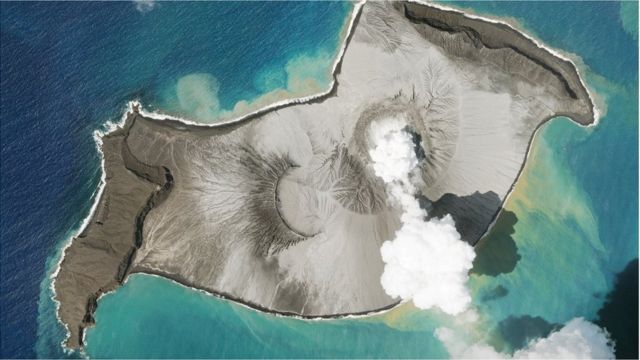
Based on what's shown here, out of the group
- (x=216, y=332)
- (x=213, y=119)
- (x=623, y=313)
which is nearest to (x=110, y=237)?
(x=216, y=332)

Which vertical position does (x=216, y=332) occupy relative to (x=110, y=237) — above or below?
below

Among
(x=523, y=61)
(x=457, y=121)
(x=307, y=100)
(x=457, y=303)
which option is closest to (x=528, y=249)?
(x=457, y=303)

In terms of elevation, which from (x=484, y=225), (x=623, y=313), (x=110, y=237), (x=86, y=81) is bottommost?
(x=110, y=237)

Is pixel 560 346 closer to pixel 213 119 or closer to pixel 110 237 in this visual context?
pixel 213 119

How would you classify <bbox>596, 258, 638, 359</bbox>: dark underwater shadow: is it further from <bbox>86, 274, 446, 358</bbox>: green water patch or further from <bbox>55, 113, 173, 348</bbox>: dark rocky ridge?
<bbox>55, 113, 173, 348</bbox>: dark rocky ridge

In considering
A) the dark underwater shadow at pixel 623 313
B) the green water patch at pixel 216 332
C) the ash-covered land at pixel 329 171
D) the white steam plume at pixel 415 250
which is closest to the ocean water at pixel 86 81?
the ash-covered land at pixel 329 171

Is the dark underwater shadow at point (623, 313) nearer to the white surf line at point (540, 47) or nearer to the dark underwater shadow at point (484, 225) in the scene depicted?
the dark underwater shadow at point (484, 225)
